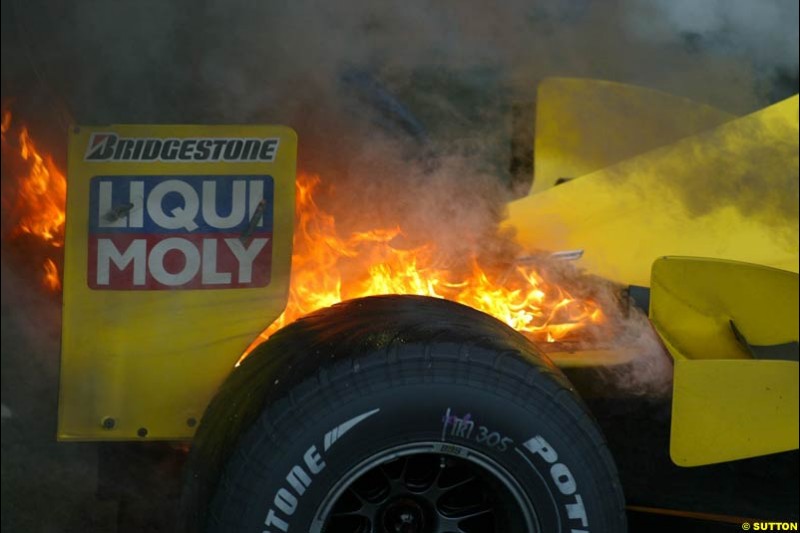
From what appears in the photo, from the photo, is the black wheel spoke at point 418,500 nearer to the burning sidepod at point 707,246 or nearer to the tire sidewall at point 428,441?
the tire sidewall at point 428,441

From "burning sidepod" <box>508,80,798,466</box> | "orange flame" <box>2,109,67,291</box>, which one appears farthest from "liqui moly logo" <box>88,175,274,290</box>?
"burning sidepod" <box>508,80,798,466</box>

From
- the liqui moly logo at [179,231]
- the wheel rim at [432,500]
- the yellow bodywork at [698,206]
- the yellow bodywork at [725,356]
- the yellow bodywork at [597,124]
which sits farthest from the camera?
the yellow bodywork at [597,124]

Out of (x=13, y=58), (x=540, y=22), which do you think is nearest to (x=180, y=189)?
(x=13, y=58)

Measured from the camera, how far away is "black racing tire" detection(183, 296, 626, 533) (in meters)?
2.24

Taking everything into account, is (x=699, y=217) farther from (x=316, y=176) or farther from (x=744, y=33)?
(x=316, y=176)

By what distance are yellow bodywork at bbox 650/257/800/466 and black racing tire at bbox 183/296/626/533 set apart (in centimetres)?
41

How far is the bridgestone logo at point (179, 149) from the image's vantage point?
2.55 m

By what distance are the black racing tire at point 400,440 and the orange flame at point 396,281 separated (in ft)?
1.12

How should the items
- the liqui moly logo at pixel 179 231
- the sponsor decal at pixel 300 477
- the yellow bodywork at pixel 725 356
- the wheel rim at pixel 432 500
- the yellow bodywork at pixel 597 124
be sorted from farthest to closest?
the yellow bodywork at pixel 597 124, the yellow bodywork at pixel 725 356, the liqui moly logo at pixel 179 231, the wheel rim at pixel 432 500, the sponsor decal at pixel 300 477

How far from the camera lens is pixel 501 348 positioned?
2.35 m

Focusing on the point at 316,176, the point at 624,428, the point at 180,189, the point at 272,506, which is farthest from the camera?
the point at 624,428

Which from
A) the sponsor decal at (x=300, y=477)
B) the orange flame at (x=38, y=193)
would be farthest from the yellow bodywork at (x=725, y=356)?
the orange flame at (x=38, y=193)

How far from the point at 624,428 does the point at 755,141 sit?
88 cm

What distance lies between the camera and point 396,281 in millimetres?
2850
